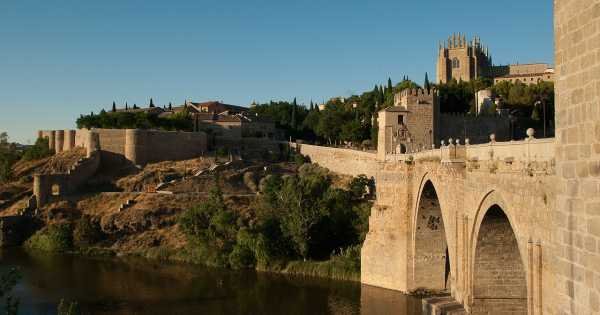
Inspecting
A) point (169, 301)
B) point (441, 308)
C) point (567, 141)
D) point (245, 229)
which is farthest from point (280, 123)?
point (567, 141)

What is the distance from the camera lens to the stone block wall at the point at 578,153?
5012mm

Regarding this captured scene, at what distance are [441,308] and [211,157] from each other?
37969 millimetres

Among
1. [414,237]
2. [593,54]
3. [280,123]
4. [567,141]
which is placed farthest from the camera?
[280,123]

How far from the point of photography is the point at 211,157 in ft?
169

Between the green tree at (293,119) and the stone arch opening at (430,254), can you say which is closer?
the stone arch opening at (430,254)

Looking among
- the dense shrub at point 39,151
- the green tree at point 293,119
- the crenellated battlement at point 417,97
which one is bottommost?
the dense shrub at point 39,151

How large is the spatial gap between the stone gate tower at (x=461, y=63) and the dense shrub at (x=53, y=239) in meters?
49.2

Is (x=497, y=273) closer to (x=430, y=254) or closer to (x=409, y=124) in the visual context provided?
(x=430, y=254)

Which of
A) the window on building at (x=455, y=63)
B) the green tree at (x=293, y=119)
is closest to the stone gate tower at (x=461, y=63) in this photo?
the window on building at (x=455, y=63)

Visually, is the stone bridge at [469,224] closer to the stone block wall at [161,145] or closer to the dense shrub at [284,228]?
the dense shrub at [284,228]

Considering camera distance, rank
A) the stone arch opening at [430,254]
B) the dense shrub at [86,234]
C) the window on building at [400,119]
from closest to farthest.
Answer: the stone arch opening at [430,254]
the window on building at [400,119]
the dense shrub at [86,234]

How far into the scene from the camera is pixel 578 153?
5.32 meters

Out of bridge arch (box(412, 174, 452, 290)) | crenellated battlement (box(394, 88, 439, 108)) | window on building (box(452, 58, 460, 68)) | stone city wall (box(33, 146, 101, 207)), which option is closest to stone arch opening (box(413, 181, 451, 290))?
bridge arch (box(412, 174, 452, 290))

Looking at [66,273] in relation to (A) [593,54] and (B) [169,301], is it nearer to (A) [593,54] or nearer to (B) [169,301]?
(B) [169,301]
